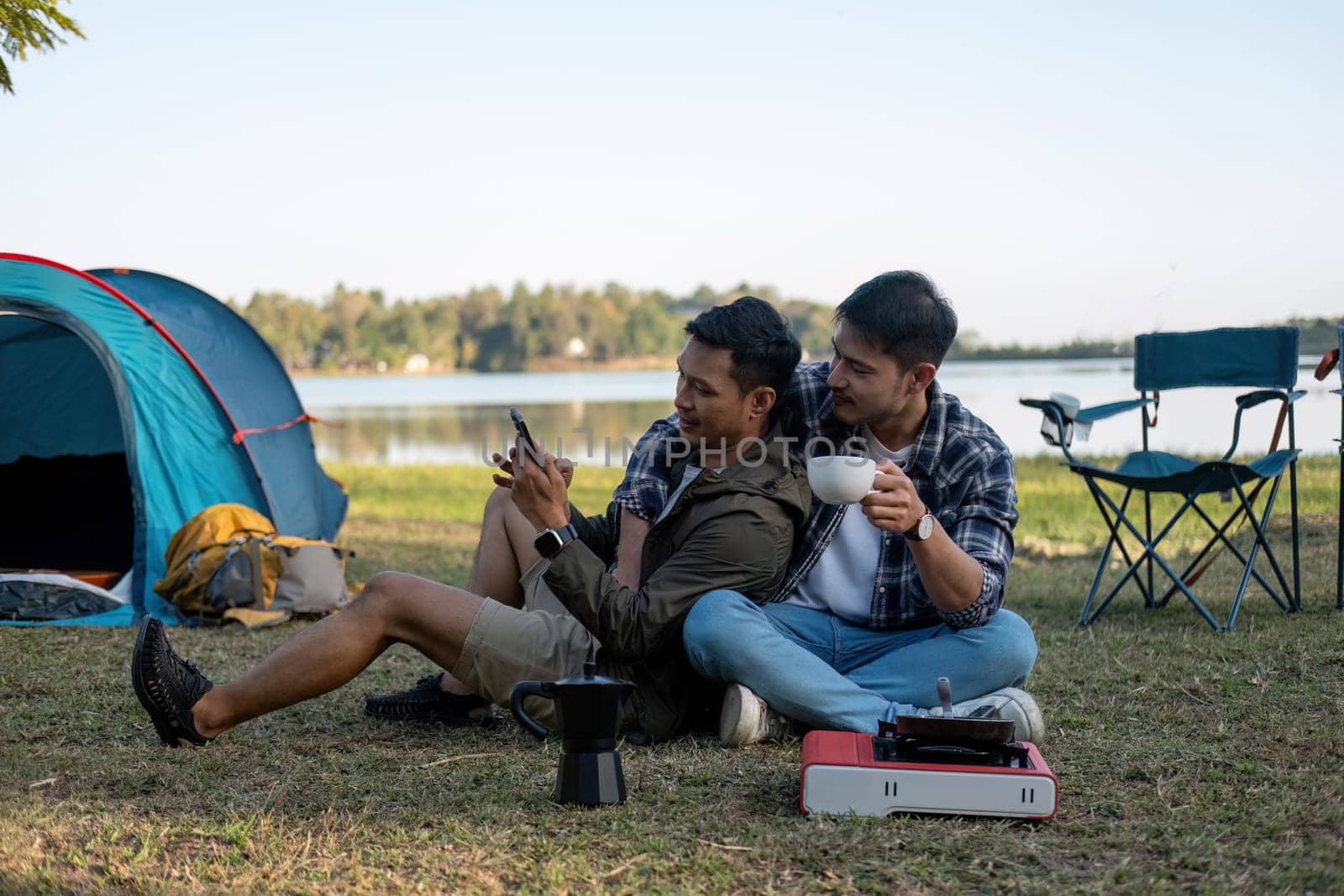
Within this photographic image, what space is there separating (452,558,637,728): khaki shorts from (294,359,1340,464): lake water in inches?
102

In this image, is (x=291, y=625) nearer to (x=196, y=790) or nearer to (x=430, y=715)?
(x=430, y=715)

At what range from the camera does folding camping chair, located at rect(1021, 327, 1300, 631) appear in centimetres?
468

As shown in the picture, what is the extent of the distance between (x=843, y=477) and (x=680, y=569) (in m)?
0.57

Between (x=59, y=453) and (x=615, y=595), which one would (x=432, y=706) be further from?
(x=59, y=453)

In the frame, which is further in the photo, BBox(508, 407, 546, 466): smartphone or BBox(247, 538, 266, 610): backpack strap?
BBox(247, 538, 266, 610): backpack strap

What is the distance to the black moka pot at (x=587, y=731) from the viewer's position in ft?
8.27

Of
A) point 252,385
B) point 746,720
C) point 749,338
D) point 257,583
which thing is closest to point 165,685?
point 746,720

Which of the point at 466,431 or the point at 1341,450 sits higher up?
the point at 1341,450

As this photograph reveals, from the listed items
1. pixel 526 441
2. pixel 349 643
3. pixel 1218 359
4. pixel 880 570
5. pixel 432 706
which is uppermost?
pixel 1218 359

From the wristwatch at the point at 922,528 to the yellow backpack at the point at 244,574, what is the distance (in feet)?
10.5

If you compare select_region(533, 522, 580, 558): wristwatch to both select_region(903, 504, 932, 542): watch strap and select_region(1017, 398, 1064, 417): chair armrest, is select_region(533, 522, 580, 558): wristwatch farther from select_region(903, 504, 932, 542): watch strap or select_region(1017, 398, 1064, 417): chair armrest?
select_region(1017, 398, 1064, 417): chair armrest

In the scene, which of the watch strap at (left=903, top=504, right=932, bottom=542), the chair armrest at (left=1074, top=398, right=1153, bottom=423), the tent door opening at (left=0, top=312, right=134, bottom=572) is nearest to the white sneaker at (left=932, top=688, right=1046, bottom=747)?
the watch strap at (left=903, top=504, right=932, bottom=542)

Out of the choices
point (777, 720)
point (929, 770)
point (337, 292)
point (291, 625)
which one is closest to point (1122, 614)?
point (777, 720)

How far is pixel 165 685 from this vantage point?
2926mm
